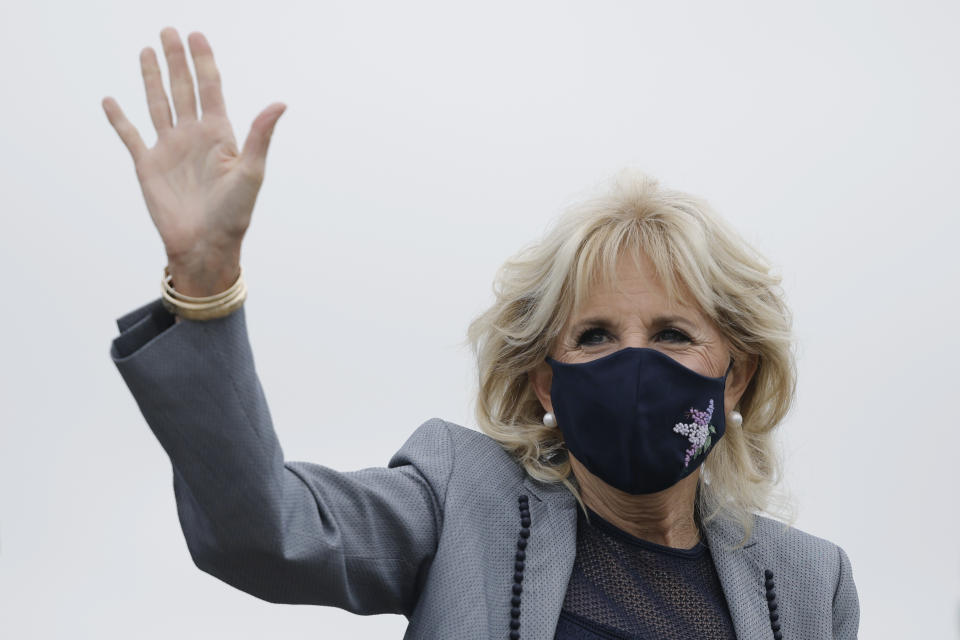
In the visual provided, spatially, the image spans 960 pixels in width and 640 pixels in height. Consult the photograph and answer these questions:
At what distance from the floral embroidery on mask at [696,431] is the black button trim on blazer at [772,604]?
1.51 ft

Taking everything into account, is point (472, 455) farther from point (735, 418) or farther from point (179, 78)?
point (179, 78)

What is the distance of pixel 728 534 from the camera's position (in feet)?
11.1

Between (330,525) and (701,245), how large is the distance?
1133mm

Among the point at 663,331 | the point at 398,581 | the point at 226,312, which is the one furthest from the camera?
the point at 663,331

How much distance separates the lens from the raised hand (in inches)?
88.1

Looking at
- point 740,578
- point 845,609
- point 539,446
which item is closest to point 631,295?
point 539,446

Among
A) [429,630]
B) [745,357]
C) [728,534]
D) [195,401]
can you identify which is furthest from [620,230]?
[195,401]

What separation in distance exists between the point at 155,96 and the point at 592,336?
122 centimetres

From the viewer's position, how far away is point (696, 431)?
3.01 meters

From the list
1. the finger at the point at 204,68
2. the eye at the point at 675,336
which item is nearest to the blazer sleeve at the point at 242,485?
the finger at the point at 204,68

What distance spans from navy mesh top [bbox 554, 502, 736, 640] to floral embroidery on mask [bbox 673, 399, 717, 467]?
0.30 metres

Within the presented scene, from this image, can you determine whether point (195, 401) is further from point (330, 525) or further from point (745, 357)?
point (745, 357)

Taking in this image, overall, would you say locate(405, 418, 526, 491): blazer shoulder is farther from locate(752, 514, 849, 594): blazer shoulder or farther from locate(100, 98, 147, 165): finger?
locate(100, 98, 147, 165): finger

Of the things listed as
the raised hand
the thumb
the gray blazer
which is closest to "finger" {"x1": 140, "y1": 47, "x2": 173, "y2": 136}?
the raised hand
